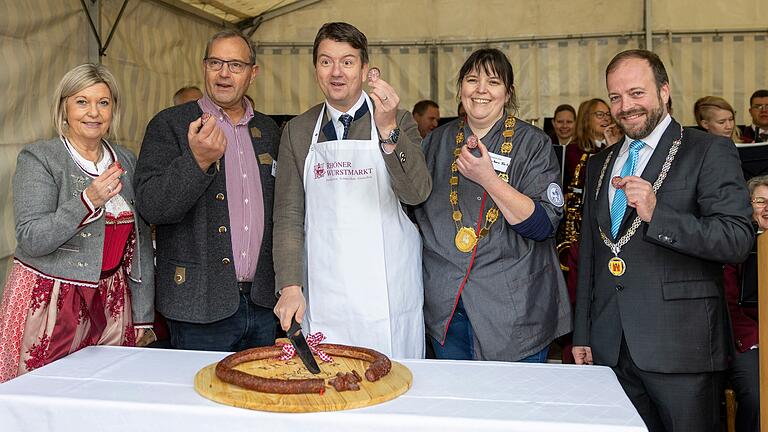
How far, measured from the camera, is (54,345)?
246cm

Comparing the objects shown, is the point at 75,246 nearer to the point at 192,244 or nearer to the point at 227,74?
the point at 192,244

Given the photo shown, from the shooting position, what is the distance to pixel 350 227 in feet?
8.18

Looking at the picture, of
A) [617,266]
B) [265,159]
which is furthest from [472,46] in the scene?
[617,266]

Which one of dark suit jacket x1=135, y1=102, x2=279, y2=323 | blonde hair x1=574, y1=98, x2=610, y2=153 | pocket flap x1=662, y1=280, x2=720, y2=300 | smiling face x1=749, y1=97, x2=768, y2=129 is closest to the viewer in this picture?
pocket flap x1=662, y1=280, x2=720, y2=300

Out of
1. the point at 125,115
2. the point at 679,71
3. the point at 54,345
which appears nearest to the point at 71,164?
the point at 54,345

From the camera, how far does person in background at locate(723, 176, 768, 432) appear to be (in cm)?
298

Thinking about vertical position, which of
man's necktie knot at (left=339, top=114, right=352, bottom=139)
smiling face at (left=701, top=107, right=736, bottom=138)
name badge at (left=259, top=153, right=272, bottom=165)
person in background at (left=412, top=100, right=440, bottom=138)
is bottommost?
name badge at (left=259, top=153, right=272, bottom=165)

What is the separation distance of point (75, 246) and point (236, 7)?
5.59 metres

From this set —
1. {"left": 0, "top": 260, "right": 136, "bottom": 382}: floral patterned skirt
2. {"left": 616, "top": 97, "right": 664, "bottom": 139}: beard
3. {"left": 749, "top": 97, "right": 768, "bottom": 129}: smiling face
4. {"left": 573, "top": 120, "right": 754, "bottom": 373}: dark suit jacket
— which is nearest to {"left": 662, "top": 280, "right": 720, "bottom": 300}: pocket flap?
{"left": 573, "top": 120, "right": 754, "bottom": 373}: dark suit jacket

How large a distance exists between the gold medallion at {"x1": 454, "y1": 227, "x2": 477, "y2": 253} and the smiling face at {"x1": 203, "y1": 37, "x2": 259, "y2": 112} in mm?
932

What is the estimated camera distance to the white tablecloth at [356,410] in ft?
5.20

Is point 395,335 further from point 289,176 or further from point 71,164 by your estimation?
point 71,164

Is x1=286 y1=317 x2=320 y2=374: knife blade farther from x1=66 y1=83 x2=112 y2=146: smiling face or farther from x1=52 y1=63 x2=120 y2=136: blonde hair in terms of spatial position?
x1=52 y1=63 x2=120 y2=136: blonde hair

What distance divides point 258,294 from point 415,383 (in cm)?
93
